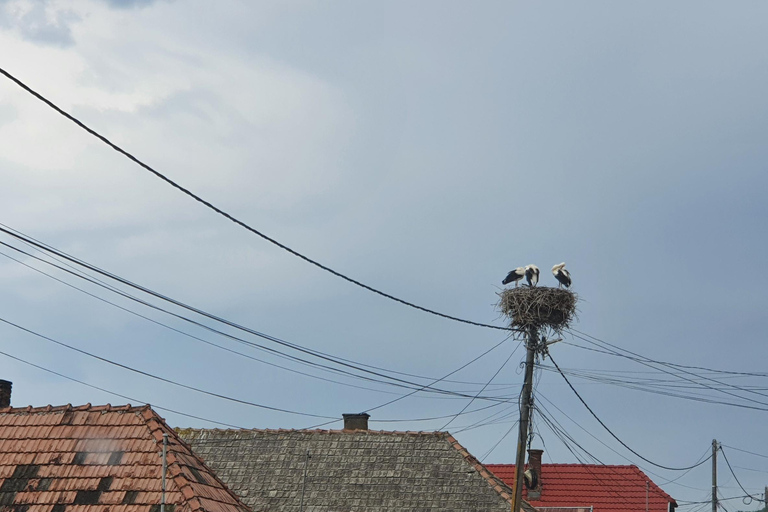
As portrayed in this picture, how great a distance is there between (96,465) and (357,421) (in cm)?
977

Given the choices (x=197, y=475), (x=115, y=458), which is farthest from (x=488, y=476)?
(x=115, y=458)

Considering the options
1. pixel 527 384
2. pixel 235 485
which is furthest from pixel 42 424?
pixel 527 384

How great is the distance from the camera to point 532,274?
68.5 ft

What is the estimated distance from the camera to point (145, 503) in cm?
1841

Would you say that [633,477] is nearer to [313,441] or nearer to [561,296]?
[313,441]

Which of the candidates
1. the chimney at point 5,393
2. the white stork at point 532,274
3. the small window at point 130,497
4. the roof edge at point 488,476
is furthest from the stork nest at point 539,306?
the chimney at point 5,393

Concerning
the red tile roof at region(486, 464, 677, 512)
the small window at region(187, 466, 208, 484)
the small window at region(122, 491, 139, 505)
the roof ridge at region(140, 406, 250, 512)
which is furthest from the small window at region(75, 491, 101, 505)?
the red tile roof at region(486, 464, 677, 512)

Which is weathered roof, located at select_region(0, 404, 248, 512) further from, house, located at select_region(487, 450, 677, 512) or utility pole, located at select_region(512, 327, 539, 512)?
house, located at select_region(487, 450, 677, 512)

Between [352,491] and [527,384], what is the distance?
25.3 feet

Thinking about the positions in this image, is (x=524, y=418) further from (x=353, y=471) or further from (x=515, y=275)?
(x=353, y=471)

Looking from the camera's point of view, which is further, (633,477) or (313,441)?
(633,477)

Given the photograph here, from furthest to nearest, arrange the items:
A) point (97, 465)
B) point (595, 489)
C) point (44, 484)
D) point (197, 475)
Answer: point (595, 489)
point (197, 475)
point (97, 465)
point (44, 484)

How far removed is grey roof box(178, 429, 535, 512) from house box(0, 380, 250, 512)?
13.0ft

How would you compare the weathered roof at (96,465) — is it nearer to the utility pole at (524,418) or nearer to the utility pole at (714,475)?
the utility pole at (524,418)
